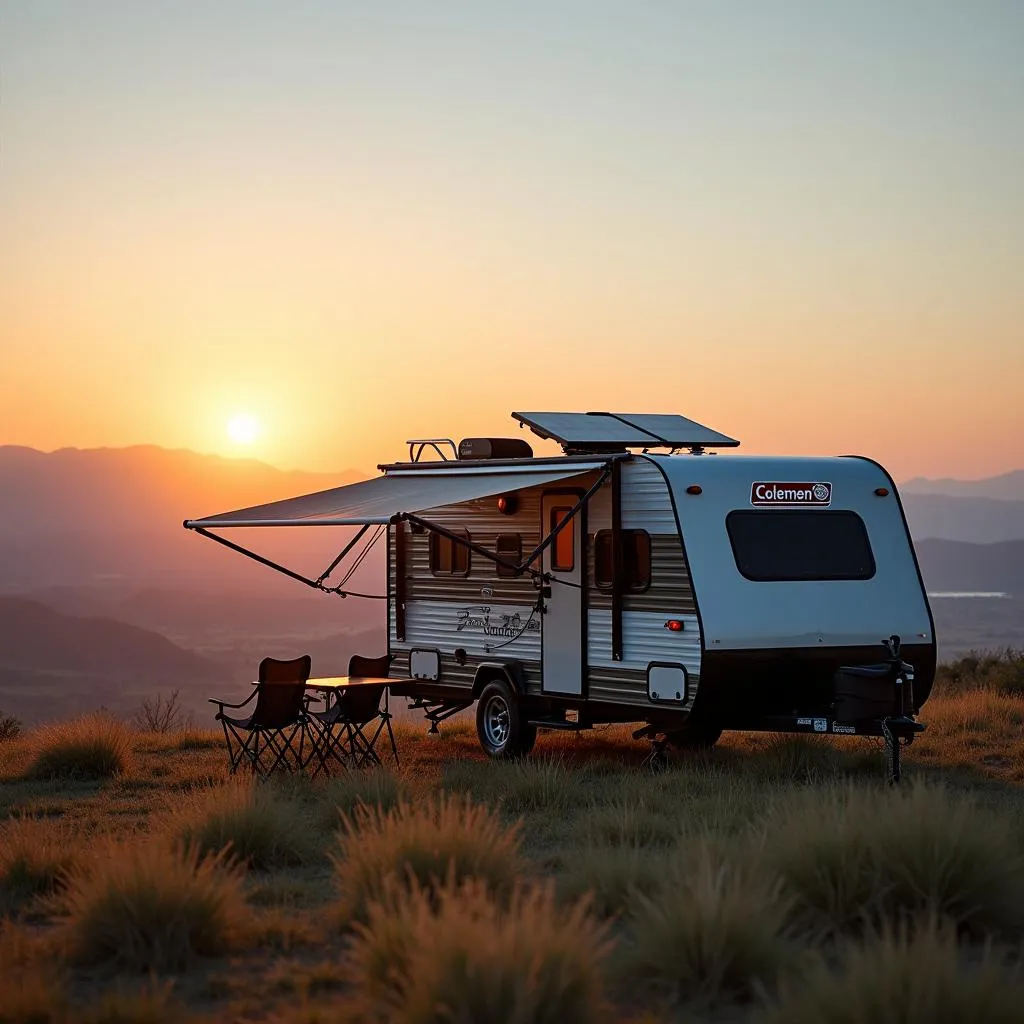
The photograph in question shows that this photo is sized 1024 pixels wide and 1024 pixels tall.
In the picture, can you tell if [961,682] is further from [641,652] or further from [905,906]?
[905,906]

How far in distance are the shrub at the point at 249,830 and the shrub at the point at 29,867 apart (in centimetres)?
63

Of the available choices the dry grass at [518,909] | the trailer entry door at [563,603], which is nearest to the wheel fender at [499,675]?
the trailer entry door at [563,603]

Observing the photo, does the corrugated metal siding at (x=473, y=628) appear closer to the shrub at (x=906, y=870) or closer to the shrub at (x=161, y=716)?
the shrub at (x=161, y=716)

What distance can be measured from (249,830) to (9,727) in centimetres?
995

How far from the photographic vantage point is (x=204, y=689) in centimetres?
9650

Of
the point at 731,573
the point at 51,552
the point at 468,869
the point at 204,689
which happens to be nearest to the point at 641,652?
the point at 731,573

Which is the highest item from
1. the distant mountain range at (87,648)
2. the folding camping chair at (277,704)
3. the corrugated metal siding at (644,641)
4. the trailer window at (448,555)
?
the trailer window at (448,555)

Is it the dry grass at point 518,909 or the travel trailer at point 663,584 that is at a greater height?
the travel trailer at point 663,584

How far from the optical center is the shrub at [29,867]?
8430 mm

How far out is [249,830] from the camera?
9.26 meters

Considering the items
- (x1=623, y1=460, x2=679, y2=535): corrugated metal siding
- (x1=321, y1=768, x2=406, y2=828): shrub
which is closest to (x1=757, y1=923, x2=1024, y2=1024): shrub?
(x1=321, y1=768, x2=406, y2=828): shrub

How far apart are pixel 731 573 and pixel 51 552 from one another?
14387 centimetres

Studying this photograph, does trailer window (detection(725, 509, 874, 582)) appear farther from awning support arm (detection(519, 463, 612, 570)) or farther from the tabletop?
the tabletop

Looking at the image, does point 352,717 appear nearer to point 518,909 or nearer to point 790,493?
point 790,493
